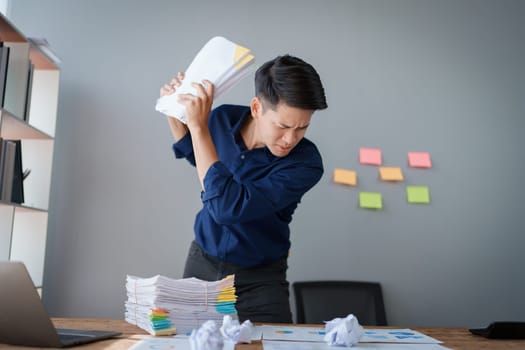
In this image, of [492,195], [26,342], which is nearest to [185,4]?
[492,195]

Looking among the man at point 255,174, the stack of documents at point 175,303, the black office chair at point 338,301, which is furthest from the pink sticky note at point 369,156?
the stack of documents at point 175,303

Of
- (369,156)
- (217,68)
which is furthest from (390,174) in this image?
(217,68)

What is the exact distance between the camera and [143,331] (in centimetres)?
109

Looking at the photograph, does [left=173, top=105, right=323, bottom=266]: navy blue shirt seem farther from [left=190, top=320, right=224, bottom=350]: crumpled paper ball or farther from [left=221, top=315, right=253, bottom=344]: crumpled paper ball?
[left=190, top=320, right=224, bottom=350]: crumpled paper ball

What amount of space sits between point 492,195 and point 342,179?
0.81m

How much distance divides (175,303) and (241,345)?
19 centimetres

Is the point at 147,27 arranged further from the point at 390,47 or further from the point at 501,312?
the point at 501,312

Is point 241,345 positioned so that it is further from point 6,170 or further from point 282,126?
point 6,170

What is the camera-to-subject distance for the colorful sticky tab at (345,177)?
260 centimetres

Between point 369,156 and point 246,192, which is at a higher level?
point 369,156

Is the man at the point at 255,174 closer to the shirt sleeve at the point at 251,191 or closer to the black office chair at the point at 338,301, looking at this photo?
the shirt sleeve at the point at 251,191

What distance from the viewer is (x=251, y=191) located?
1.43 m

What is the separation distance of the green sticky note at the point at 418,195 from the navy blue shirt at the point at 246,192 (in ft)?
3.58

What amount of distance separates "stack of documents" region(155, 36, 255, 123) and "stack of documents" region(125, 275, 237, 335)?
51 centimetres
